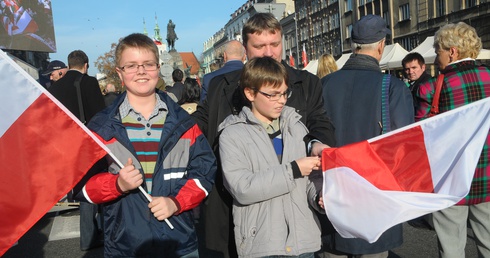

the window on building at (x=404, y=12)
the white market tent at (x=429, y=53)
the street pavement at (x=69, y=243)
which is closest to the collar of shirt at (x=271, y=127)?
the street pavement at (x=69, y=243)

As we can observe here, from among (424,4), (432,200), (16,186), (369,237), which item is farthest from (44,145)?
(424,4)

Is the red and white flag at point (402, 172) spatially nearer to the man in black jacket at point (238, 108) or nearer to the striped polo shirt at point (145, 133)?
the man in black jacket at point (238, 108)

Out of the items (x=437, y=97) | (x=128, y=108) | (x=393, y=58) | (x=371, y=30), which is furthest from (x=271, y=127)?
(x=393, y=58)

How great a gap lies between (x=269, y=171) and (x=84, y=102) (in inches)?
162

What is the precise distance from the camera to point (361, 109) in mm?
3420

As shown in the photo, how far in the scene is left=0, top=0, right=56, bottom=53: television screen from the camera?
2002 centimetres

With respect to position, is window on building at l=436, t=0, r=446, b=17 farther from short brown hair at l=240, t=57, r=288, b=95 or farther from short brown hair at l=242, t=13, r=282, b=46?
short brown hair at l=240, t=57, r=288, b=95

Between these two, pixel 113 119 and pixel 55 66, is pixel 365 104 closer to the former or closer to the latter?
pixel 113 119

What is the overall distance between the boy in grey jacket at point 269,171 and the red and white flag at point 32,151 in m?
0.75

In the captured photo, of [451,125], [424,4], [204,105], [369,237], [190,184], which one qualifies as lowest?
[369,237]

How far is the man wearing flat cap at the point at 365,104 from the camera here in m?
3.35

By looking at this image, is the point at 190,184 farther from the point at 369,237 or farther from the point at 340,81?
the point at 340,81

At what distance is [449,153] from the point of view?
3.04 metres

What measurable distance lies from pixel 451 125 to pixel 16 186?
8.20 feet
